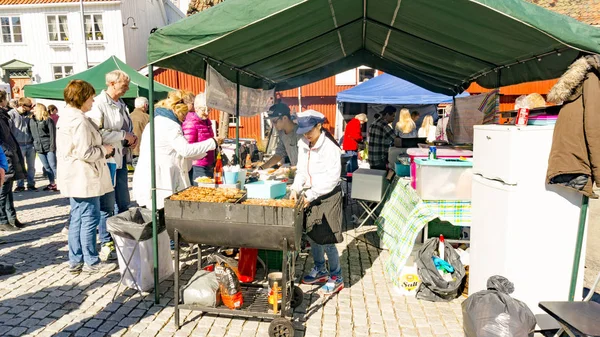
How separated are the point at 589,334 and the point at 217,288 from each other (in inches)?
106

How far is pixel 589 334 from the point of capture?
2342 millimetres

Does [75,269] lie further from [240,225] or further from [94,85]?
[94,85]

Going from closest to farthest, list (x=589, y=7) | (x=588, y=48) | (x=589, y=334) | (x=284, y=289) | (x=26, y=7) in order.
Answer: (x=589, y=334), (x=588, y=48), (x=284, y=289), (x=589, y=7), (x=26, y=7)

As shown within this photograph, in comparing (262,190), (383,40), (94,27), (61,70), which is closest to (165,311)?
(262,190)

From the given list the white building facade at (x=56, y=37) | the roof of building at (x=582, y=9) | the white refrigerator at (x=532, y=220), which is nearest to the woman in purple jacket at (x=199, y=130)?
the white refrigerator at (x=532, y=220)

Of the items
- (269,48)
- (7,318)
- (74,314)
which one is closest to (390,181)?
(269,48)

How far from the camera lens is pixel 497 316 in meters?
2.62

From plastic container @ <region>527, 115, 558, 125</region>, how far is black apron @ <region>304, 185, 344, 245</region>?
5.94ft

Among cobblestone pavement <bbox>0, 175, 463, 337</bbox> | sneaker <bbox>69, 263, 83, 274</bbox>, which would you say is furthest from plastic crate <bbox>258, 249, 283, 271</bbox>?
sneaker <bbox>69, 263, 83, 274</bbox>

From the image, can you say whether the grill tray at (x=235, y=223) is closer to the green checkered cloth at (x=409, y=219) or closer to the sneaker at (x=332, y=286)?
the sneaker at (x=332, y=286)

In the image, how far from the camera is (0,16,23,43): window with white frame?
2336 cm

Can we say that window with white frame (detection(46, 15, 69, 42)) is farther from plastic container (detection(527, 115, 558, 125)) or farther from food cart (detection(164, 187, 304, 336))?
plastic container (detection(527, 115, 558, 125))

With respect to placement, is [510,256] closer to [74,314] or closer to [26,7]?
[74,314]

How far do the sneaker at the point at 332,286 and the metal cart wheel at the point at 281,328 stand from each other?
920 millimetres
